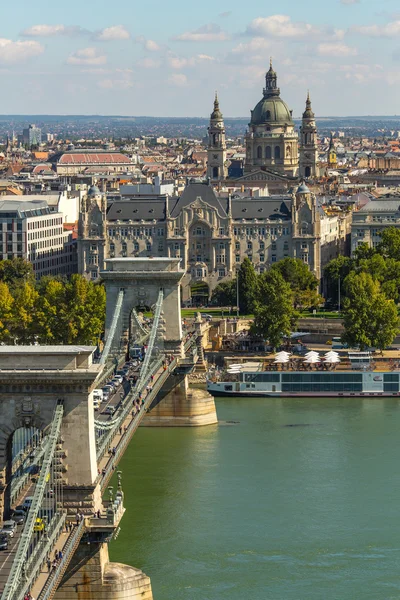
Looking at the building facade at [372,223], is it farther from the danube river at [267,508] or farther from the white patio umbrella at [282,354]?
the danube river at [267,508]

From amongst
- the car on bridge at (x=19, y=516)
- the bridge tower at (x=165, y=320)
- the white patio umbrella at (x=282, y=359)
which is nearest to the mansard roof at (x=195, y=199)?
the white patio umbrella at (x=282, y=359)

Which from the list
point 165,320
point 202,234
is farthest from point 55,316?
point 202,234

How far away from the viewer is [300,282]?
212ft

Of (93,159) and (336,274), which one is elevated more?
(336,274)

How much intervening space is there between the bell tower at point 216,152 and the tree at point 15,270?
93.2ft

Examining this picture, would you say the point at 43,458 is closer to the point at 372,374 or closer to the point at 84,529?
the point at 84,529

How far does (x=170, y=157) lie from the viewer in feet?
566

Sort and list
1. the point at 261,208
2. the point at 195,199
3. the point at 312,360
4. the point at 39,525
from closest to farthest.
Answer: the point at 39,525, the point at 312,360, the point at 195,199, the point at 261,208

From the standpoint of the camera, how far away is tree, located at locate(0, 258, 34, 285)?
66.1 m

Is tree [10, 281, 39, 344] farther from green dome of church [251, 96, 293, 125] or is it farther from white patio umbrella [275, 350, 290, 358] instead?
green dome of church [251, 96, 293, 125]

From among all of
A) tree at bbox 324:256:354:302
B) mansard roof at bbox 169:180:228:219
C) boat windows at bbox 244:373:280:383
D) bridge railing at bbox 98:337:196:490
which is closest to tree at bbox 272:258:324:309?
tree at bbox 324:256:354:302

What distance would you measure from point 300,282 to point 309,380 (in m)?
15.7

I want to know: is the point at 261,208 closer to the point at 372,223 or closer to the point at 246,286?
the point at 372,223

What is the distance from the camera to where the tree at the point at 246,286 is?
202 ft
